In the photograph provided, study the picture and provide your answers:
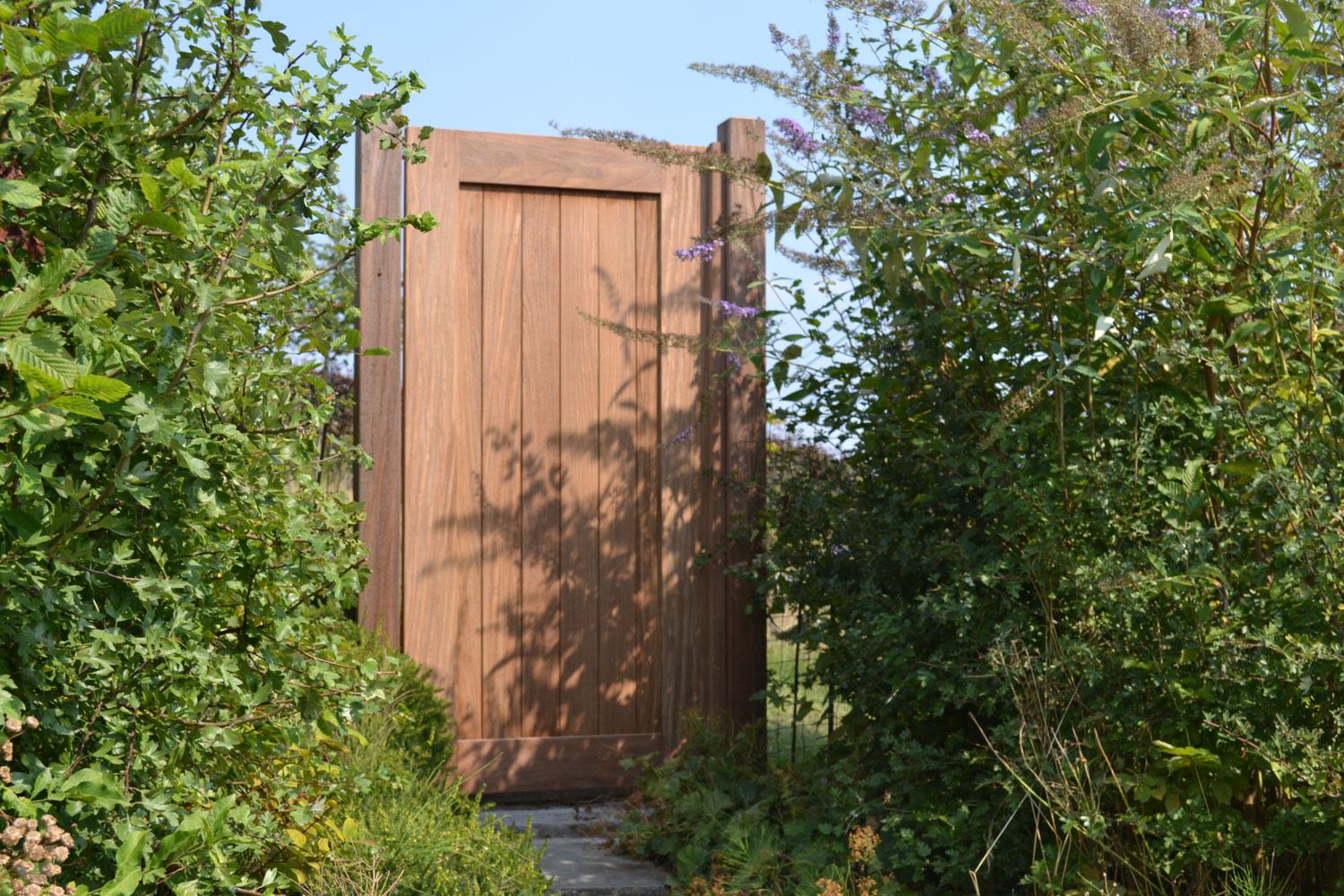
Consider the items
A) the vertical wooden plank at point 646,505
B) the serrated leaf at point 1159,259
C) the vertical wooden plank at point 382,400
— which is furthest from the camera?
the vertical wooden plank at point 646,505

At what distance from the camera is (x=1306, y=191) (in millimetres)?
2967

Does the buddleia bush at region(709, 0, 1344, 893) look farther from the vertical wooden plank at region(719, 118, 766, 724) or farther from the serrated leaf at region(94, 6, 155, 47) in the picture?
the serrated leaf at region(94, 6, 155, 47)

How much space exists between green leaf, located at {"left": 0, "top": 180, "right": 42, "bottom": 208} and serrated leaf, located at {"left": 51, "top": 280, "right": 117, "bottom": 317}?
124 mm

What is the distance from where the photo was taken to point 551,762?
13.7 feet

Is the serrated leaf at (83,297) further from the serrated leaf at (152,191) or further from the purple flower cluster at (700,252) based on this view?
the purple flower cluster at (700,252)

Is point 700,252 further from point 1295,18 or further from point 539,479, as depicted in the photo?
point 1295,18

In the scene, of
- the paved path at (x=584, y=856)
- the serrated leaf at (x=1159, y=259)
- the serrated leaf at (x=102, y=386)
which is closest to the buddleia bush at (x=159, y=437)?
the serrated leaf at (x=102, y=386)

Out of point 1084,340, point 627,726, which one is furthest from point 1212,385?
point 627,726

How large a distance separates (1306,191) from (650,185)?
2135 millimetres

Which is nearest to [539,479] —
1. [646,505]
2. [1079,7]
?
[646,505]

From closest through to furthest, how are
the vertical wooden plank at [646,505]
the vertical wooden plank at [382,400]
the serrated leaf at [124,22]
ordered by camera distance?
1. the serrated leaf at [124,22]
2. the vertical wooden plank at [382,400]
3. the vertical wooden plank at [646,505]

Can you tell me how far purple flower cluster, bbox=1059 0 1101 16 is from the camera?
290cm

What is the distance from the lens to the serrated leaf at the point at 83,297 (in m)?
1.65

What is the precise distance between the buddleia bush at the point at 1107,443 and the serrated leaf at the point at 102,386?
5.99 ft
